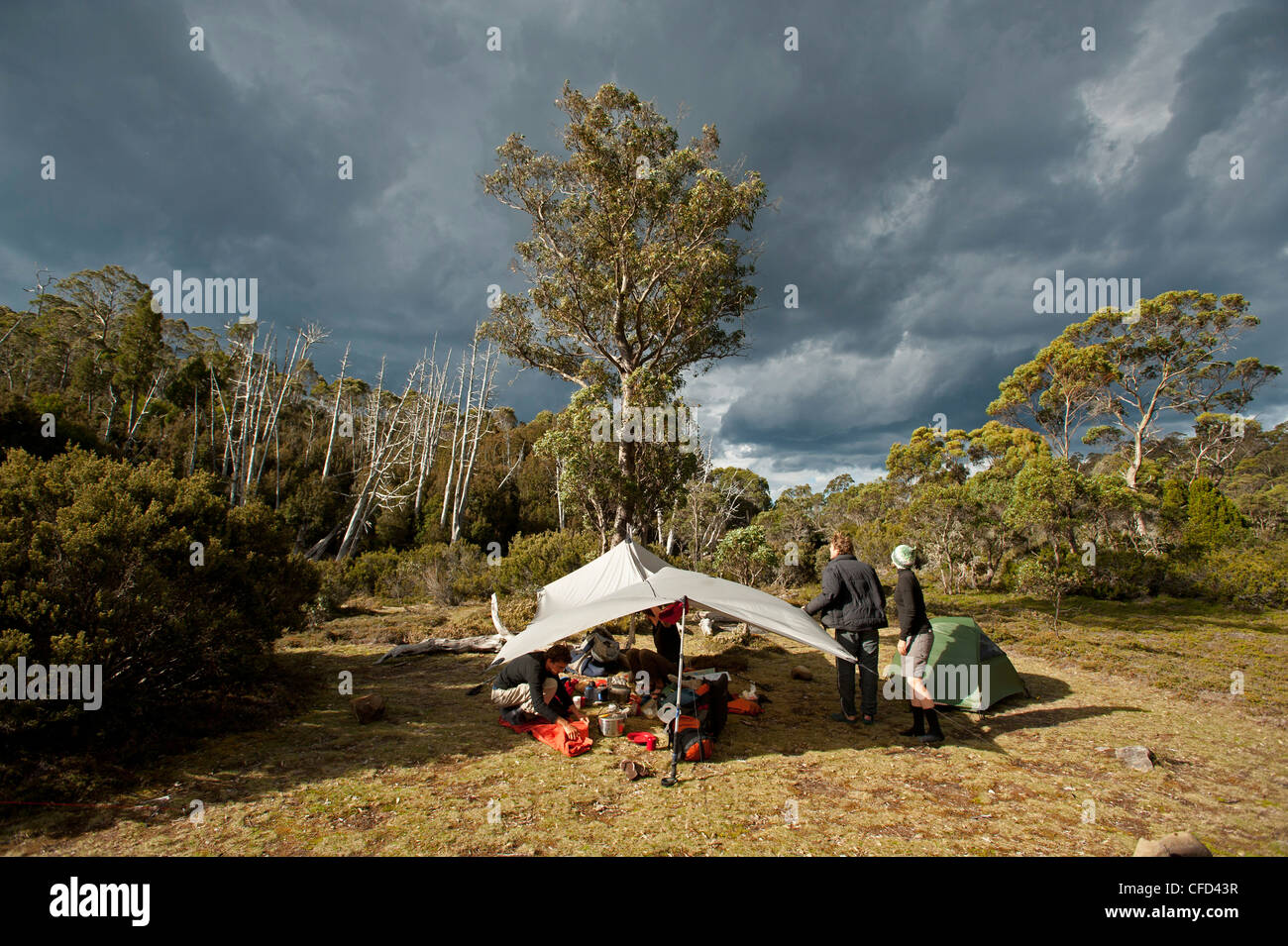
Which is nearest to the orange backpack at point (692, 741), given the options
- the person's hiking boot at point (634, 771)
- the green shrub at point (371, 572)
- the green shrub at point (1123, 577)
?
the person's hiking boot at point (634, 771)

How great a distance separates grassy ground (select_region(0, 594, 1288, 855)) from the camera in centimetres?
330

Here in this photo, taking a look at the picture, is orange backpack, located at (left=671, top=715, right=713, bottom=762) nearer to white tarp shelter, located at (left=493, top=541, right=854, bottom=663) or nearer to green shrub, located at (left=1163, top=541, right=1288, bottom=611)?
→ white tarp shelter, located at (left=493, top=541, right=854, bottom=663)

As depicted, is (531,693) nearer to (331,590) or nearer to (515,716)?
(515,716)

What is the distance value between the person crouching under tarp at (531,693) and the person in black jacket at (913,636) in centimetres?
350

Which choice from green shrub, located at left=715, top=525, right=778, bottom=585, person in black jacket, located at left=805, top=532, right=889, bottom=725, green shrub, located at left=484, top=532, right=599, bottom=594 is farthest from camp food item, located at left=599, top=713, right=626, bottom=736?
green shrub, located at left=715, top=525, right=778, bottom=585

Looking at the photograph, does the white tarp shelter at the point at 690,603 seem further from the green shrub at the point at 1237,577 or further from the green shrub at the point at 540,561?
the green shrub at the point at 1237,577

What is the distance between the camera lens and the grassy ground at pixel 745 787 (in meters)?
3.30

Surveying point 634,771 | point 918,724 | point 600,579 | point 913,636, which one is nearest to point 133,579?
point 634,771

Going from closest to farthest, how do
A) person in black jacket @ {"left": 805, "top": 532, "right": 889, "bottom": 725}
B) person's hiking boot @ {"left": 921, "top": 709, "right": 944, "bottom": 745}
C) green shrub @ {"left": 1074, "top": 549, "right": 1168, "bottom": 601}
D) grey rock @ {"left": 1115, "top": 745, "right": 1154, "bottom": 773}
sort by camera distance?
1. grey rock @ {"left": 1115, "top": 745, "right": 1154, "bottom": 773}
2. person's hiking boot @ {"left": 921, "top": 709, "right": 944, "bottom": 745}
3. person in black jacket @ {"left": 805, "top": 532, "right": 889, "bottom": 725}
4. green shrub @ {"left": 1074, "top": 549, "right": 1168, "bottom": 601}

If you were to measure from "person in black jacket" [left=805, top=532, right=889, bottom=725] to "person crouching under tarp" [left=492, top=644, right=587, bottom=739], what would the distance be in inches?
111

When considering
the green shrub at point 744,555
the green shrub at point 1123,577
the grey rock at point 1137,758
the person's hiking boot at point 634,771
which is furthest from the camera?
the green shrub at point 1123,577

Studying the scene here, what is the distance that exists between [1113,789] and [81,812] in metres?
7.69

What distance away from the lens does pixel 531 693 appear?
536cm

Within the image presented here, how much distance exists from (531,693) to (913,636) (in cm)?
397
